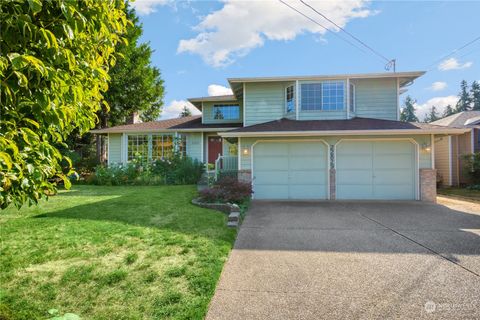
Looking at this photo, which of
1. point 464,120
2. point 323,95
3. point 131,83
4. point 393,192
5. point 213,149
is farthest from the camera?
point 131,83

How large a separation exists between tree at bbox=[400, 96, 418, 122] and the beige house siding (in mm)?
53027

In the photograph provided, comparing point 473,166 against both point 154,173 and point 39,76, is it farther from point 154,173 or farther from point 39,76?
point 39,76

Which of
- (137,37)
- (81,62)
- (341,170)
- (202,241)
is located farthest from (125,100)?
(81,62)

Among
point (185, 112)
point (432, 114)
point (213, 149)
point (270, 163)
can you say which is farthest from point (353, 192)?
point (432, 114)

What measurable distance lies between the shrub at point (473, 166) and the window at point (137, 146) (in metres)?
18.0

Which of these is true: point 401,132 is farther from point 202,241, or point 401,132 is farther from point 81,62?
point 81,62

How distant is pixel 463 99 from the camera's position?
5600 cm

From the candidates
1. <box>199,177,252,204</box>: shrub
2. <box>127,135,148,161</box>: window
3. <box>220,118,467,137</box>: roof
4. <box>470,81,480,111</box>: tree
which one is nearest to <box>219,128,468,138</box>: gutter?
<box>220,118,467,137</box>: roof

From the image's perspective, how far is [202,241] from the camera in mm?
4793

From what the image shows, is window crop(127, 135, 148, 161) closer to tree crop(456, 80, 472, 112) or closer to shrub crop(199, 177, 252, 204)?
shrub crop(199, 177, 252, 204)

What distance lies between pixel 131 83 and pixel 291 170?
16.1m

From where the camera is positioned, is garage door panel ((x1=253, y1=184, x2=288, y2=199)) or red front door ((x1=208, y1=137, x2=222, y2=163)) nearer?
garage door panel ((x1=253, y1=184, x2=288, y2=199))

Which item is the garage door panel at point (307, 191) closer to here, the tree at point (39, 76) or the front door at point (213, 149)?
the front door at point (213, 149)

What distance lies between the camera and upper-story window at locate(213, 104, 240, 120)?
16.2 meters
